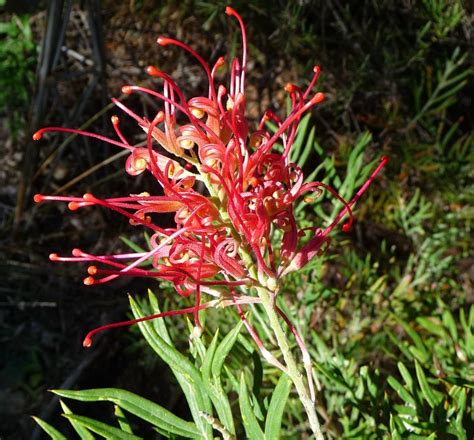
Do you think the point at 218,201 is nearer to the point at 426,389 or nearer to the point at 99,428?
the point at 99,428

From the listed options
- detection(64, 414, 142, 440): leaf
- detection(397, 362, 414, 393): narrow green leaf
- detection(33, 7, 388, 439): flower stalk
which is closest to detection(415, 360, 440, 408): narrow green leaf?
detection(397, 362, 414, 393): narrow green leaf

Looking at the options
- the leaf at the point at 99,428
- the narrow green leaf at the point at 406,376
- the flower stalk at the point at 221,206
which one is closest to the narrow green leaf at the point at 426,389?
the narrow green leaf at the point at 406,376

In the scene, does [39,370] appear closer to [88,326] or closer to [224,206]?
[88,326]

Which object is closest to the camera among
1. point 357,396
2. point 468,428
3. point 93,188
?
point 468,428

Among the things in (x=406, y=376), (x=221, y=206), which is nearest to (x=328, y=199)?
(x=406, y=376)

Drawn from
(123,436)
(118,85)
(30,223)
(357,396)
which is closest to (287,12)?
(118,85)

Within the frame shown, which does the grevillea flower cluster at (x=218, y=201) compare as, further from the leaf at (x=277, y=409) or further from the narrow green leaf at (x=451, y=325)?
the narrow green leaf at (x=451, y=325)
